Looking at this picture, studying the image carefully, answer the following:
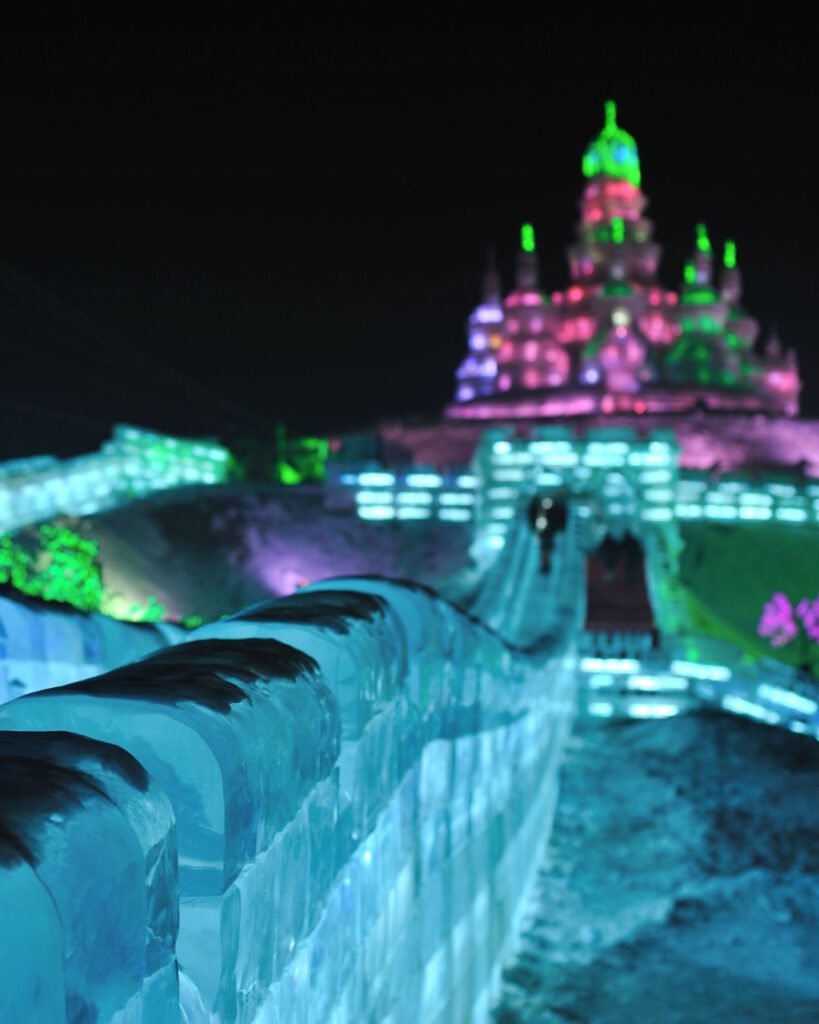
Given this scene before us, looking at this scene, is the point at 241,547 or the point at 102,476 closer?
the point at 241,547

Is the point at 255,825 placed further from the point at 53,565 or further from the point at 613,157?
the point at 613,157

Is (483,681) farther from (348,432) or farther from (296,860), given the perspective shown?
(348,432)

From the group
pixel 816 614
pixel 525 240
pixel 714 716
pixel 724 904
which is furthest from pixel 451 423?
pixel 724 904

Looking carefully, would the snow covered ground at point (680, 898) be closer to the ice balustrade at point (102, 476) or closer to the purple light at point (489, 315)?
the ice balustrade at point (102, 476)

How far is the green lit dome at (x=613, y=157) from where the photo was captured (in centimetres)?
7862

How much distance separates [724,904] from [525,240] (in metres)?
65.3

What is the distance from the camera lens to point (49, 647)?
5.11 meters

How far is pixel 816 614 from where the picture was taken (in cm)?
3784

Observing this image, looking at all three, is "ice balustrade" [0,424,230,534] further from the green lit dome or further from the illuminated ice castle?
the green lit dome

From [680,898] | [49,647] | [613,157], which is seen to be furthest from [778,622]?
[613,157]

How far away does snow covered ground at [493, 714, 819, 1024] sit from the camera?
22.3 ft

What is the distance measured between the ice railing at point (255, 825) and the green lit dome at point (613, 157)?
78.7 metres

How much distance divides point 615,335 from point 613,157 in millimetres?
21998

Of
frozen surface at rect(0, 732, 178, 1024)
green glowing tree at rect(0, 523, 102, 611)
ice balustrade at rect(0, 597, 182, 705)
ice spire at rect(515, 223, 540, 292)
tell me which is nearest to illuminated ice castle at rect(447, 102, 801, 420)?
ice spire at rect(515, 223, 540, 292)
